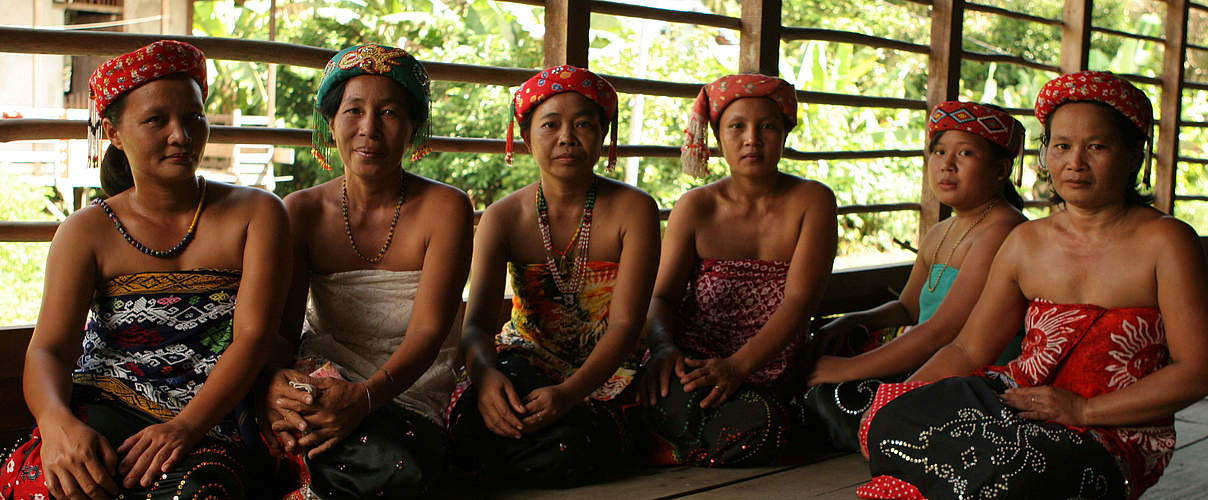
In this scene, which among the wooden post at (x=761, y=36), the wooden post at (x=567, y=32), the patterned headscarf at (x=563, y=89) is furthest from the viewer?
the wooden post at (x=761, y=36)

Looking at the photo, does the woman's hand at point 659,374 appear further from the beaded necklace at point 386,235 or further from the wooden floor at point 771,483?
the beaded necklace at point 386,235

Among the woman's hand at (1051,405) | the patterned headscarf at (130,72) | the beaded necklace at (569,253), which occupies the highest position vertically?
the patterned headscarf at (130,72)

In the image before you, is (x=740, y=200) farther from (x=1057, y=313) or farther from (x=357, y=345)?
(x=357, y=345)

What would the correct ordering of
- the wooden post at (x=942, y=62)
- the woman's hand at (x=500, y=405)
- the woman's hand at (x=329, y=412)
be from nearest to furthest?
the woman's hand at (x=329, y=412)
the woman's hand at (x=500, y=405)
the wooden post at (x=942, y=62)

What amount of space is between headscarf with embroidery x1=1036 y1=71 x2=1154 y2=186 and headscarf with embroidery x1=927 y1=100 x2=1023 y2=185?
0.56 m

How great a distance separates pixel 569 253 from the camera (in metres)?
2.73

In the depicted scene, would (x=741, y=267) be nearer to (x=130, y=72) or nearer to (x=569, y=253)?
(x=569, y=253)

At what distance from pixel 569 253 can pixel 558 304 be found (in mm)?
144

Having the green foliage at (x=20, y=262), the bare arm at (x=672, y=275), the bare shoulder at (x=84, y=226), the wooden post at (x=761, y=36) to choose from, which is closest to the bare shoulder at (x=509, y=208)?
the bare arm at (x=672, y=275)

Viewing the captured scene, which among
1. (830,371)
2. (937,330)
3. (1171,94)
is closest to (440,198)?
(830,371)

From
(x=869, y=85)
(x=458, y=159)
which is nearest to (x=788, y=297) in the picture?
(x=458, y=159)

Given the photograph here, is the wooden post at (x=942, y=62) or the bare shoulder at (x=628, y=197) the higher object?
the wooden post at (x=942, y=62)

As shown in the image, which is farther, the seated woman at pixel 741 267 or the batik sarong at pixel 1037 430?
the seated woman at pixel 741 267

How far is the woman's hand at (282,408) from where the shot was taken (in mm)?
2111
